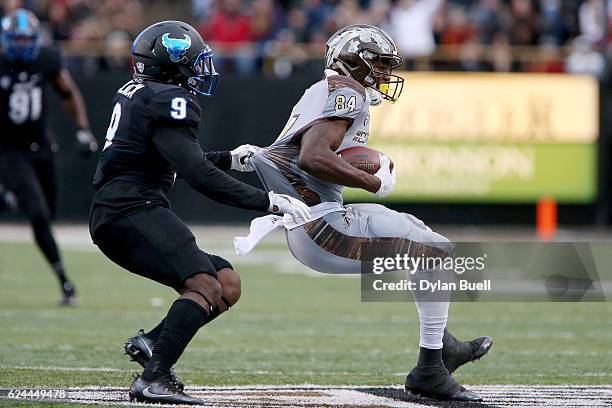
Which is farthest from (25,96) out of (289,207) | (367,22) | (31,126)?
(367,22)

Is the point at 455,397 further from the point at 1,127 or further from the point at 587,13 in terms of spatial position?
the point at 587,13

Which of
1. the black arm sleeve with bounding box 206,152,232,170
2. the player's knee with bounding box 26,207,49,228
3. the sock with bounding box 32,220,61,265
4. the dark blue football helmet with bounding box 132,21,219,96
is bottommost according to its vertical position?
the sock with bounding box 32,220,61,265

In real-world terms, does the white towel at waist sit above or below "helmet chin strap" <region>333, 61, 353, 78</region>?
below

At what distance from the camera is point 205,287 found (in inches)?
211

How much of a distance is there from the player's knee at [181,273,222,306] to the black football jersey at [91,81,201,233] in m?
0.39

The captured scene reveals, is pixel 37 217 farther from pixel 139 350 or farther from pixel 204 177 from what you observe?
pixel 204 177

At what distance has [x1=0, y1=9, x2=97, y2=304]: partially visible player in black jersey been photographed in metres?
9.34

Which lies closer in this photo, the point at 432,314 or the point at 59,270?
the point at 432,314

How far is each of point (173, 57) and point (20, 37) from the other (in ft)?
14.5

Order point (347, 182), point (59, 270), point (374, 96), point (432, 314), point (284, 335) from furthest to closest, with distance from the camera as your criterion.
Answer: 1. point (59, 270)
2. point (284, 335)
3. point (374, 96)
4. point (432, 314)
5. point (347, 182)

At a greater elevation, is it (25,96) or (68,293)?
(25,96)

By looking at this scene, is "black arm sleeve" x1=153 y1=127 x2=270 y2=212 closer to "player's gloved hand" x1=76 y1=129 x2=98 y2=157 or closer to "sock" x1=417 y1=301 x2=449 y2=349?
"sock" x1=417 y1=301 x2=449 y2=349

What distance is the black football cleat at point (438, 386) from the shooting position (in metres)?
5.64

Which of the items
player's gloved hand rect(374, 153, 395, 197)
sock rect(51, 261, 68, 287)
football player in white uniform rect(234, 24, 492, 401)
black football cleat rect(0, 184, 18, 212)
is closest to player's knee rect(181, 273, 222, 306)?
football player in white uniform rect(234, 24, 492, 401)
